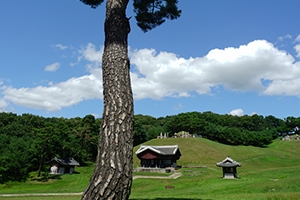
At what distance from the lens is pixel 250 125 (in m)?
115

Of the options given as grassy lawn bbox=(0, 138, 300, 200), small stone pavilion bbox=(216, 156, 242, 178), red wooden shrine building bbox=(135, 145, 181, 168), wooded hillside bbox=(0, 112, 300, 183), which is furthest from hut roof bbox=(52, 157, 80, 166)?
small stone pavilion bbox=(216, 156, 242, 178)

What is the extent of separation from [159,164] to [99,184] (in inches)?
1748

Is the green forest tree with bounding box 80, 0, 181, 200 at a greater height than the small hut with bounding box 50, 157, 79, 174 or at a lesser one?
greater

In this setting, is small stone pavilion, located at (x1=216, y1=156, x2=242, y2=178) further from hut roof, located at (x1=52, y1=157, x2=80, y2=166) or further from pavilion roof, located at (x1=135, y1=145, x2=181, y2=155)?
hut roof, located at (x1=52, y1=157, x2=80, y2=166)

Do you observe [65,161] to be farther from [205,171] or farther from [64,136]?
[205,171]

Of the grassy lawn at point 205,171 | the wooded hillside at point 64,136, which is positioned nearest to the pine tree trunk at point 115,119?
the grassy lawn at point 205,171

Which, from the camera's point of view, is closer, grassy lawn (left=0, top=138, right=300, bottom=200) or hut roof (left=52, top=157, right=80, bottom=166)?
grassy lawn (left=0, top=138, right=300, bottom=200)

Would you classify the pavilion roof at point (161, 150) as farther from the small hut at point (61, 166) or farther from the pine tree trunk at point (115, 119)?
the pine tree trunk at point (115, 119)

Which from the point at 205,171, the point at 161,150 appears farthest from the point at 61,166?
the point at 205,171

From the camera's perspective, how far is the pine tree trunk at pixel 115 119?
3406 mm

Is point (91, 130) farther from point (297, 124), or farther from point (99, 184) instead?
point (297, 124)

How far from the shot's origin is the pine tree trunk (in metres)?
3.41

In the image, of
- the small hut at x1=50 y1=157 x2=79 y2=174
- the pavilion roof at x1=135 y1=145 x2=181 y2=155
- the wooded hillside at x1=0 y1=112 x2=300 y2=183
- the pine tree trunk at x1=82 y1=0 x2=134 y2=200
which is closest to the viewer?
the pine tree trunk at x1=82 y1=0 x2=134 y2=200

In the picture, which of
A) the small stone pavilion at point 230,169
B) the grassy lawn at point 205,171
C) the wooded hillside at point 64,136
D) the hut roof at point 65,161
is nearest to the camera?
the grassy lawn at point 205,171
